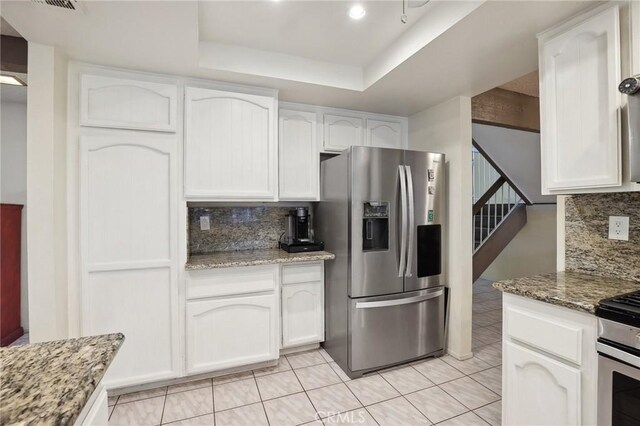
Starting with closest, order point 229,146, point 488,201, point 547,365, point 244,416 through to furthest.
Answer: point 547,365
point 244,416
point 229,146
point 488,201

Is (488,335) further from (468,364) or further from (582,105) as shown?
(582,105)

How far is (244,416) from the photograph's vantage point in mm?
1883

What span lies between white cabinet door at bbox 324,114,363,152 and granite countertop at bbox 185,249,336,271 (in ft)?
3.47

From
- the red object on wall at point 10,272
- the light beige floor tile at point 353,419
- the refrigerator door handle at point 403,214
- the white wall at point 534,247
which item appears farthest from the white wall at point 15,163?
the white wall at point 534,247

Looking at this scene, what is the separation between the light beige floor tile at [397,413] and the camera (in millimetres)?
1815

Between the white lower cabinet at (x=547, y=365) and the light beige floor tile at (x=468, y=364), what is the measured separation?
914 millimetres

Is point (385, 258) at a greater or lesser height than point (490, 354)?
greater

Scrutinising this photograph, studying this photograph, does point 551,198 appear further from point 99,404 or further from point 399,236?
point 99,404

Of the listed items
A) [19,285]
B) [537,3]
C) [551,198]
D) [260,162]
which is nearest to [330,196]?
[260,162]

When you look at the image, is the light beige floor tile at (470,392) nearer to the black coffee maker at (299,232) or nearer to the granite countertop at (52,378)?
the black coffee maker at (299,232)

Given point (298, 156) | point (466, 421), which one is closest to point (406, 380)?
point (466, 421)

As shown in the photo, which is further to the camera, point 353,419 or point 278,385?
point 278,385

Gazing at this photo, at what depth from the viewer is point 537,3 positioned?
144 cm

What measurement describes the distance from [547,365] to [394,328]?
117 centimetres
